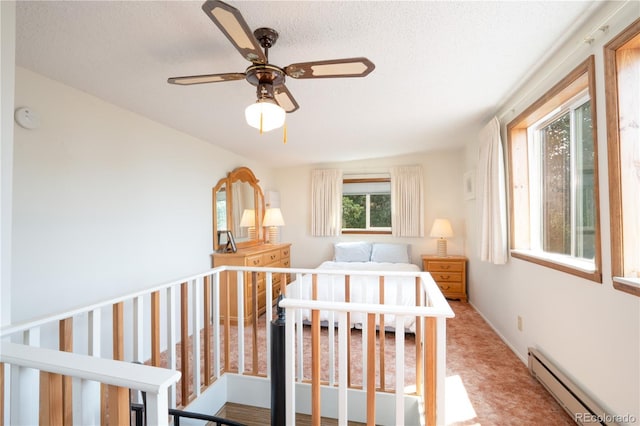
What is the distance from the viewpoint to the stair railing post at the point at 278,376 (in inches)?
65.2

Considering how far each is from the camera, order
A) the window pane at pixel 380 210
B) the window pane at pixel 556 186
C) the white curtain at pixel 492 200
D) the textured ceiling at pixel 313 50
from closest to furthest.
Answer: the textured ceiling at pixel 313 50, the window pane at pixel 556 186, the white curtain at pixel 492 200, the window pane at pixel 380 210

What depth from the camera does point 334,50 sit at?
1681 mm

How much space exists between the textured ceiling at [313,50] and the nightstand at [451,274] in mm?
2312

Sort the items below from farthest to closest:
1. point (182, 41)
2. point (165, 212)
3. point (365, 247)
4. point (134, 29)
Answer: point (365, 247) < point (165, 212) < point (182, 41) < point (134, 29)

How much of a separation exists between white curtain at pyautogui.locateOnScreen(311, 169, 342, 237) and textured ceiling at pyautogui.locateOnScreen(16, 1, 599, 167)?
2403 mm

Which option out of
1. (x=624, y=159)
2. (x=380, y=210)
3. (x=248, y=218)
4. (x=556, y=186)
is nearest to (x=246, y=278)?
(x=248, y=218)

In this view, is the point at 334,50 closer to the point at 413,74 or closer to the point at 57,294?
the point at 413,74

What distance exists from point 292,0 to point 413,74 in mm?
1056

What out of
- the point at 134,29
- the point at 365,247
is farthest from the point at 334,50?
the point at 365,247

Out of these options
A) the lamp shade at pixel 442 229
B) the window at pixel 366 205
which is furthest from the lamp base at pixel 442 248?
the window at pixel 366 205

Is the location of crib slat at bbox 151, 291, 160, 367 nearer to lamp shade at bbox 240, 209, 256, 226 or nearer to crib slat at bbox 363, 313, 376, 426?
crib slat at bbox 363, 313, 376, 426

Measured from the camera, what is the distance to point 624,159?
1.39 meters

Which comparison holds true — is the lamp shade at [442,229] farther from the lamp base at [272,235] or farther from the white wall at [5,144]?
the white wall at [5,144]

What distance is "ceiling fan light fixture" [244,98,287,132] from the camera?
1.45 m
